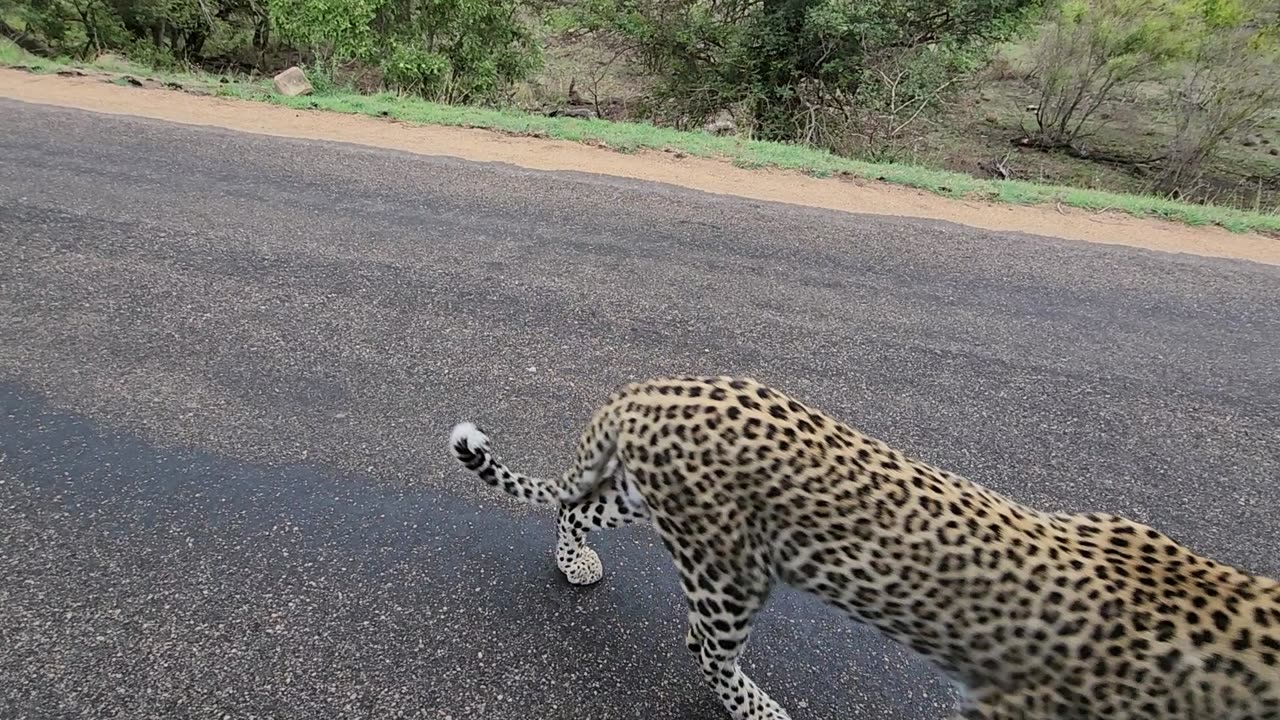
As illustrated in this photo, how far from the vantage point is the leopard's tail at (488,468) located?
3.20 m

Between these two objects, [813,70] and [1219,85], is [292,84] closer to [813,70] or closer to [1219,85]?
[813,70]

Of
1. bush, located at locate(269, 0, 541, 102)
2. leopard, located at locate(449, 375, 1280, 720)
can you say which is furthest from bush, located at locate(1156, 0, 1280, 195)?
leopard, located at locate(449, 375, 1280, 720)

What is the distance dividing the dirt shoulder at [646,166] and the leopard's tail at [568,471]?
5.53 meters

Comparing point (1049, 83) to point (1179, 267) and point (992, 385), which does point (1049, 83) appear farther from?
point (992, 385)

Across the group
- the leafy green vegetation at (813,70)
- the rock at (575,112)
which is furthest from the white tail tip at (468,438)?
the rock at (575,112)

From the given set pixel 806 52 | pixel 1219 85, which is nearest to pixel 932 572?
pixel 806 52

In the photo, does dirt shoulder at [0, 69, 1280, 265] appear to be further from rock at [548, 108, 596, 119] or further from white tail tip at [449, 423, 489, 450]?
rock at [548, 108, 596, 119]

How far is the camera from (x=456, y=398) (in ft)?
15.2

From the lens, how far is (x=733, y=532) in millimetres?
2658

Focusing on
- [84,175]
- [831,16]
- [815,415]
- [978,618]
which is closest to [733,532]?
[815,415]

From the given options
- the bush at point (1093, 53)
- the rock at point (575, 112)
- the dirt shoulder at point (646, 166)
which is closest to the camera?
the dirt shoulder at point (646, 166)

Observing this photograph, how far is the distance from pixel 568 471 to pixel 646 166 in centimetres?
632

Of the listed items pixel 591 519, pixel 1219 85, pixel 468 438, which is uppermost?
pixel 1219 85

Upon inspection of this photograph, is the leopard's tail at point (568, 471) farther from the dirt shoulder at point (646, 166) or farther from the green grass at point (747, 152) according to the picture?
the green grass at point (747, 152)
